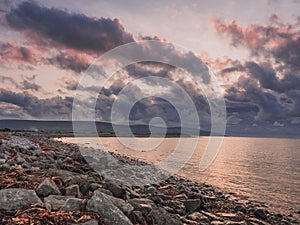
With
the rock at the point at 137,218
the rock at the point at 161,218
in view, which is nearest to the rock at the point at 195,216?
the rock at the point at 161,218

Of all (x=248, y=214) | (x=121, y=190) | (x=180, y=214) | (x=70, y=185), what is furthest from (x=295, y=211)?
(x=70, y=185)

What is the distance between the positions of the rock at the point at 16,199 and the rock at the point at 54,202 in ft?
1.18

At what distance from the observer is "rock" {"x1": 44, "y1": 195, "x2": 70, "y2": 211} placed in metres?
6.83

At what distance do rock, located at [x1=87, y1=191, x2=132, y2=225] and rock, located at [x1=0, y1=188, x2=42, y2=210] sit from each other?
150 centimetres

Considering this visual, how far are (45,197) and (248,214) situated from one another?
12335 millimetres

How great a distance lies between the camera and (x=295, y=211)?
18.5 meters

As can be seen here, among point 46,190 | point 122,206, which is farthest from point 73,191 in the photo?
point 122,206

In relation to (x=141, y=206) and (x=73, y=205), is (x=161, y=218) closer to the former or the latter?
(x=141, y=206)

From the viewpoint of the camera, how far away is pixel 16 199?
6.51 m

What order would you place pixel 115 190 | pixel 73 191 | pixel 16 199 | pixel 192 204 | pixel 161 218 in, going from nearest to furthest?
pixel 16 199 < pixel 161 218 < pixel 73 191 < pixel 115 190 < pixel 192 204

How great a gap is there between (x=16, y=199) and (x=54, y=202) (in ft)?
3.39

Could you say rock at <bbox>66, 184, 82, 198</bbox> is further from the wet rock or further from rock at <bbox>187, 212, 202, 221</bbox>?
rock at <bbox>187, 212, 202, 221</bbox>

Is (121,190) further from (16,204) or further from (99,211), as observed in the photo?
(16,204)

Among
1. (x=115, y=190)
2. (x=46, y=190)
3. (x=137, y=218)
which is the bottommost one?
(x=137, y=218)
